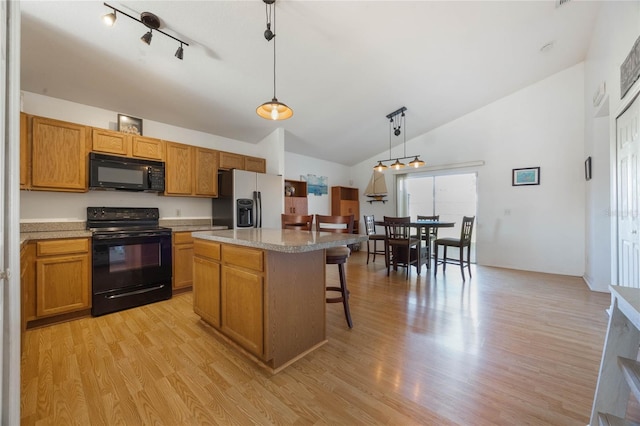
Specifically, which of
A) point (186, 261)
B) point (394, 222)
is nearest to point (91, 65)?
point (186, 261)

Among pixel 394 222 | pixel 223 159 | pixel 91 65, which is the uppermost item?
pixel 91 65

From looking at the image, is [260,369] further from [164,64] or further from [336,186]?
[336,186]

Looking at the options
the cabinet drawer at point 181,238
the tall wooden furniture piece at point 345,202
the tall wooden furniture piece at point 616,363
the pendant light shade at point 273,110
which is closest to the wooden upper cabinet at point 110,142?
the cabinet drawer at point 181,238

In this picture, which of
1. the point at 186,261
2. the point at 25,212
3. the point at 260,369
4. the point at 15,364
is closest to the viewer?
the point at 15,364

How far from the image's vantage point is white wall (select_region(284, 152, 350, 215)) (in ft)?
18.6

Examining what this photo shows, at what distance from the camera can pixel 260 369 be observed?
1688 millimetres

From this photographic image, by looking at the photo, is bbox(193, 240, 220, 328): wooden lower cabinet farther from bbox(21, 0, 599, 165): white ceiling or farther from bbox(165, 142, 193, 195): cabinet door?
bbox(21, 0, 599, 165): white ceiling

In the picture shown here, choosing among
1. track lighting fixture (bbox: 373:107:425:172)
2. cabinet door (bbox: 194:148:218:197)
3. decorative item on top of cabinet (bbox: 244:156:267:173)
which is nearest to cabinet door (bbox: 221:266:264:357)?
cabinet door (bbox: 194:148:218:197)

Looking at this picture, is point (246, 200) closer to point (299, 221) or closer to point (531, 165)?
point (299, 221)

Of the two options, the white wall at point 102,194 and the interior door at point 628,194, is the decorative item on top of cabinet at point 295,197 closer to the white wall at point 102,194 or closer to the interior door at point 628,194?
the white wall at point 102,194

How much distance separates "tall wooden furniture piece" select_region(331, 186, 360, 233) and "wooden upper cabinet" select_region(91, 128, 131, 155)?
4.43 m

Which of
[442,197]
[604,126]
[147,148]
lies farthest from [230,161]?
[604,126]

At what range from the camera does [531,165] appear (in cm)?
440

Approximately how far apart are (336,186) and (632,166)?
498 centimetres
